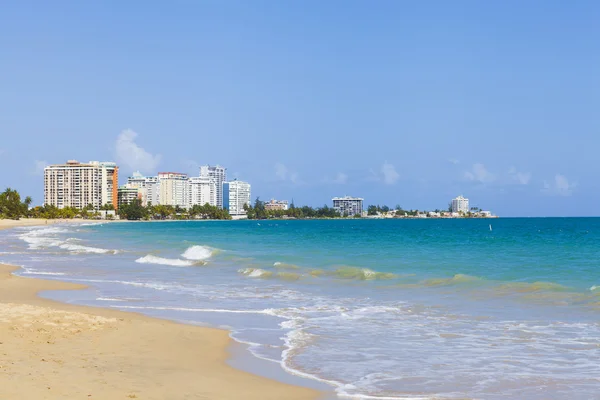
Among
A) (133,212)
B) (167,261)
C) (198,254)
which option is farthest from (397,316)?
(133,212)

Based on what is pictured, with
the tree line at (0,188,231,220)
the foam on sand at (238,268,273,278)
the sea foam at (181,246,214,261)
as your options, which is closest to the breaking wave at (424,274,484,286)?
the foam on sand at (238,268,273,278)

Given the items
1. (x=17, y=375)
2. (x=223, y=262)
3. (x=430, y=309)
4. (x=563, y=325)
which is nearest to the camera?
(x=17, y=375)

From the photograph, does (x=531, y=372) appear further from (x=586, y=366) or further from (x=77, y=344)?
(x=77, y=344)

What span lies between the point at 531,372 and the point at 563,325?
14.4ft

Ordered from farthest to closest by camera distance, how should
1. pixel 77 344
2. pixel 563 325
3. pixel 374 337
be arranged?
pixel 563 325 < pixel 374 337 < pixel 77 344

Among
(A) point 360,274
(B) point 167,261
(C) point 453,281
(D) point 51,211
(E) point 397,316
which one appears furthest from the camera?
(D) point 51,211

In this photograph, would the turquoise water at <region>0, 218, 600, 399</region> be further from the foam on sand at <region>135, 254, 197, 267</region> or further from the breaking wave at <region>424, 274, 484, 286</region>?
the foam on sand at <region>135, 254, 197, 267</region>

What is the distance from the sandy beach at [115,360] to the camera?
7.50 metres

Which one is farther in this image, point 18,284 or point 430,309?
point 18,284

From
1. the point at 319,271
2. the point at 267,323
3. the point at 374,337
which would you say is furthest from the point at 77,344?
the point at 319,271

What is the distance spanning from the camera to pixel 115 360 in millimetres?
9258

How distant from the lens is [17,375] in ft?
25.4

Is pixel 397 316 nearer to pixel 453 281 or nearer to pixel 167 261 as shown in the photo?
pixel 453 281

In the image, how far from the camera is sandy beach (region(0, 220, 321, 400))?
750 centimetres
